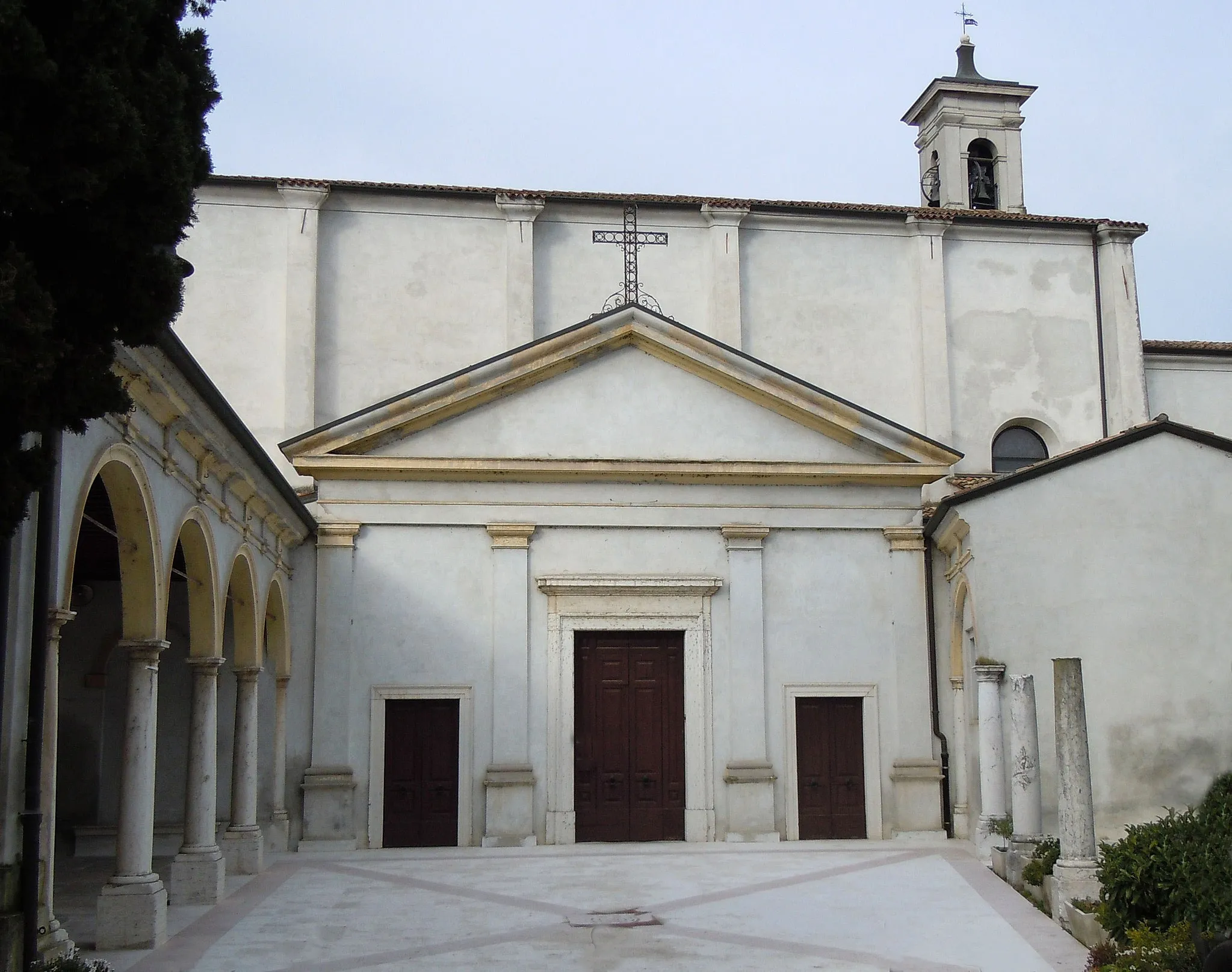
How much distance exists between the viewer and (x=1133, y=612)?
17.0 m

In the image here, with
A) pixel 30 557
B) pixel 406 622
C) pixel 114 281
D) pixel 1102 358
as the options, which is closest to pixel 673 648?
pixel 406 622

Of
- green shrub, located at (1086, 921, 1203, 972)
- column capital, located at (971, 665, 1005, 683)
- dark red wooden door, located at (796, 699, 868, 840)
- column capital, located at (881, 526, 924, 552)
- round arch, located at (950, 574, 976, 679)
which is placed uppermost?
column capital, located at (881, 526, 924, 552)

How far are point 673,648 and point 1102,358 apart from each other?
32.6 ft

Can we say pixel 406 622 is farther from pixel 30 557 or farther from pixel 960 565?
pixel 30 557

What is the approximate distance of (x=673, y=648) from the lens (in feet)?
70.1

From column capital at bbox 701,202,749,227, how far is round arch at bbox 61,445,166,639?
14.4 metres

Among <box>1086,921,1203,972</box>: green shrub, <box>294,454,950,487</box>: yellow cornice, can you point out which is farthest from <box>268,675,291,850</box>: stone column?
<box>1086,921,1203,972</box>: green shrub

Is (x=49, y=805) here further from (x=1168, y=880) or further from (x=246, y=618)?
(x=1168, y=880)

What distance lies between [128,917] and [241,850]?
5.45 metres

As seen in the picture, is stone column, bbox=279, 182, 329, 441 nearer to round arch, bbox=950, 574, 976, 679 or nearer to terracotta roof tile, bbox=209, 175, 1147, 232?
terracotta roof tile, bbox=209, 175, 1147, 232

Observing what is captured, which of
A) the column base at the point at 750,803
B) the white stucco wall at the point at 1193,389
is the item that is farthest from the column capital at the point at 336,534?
the white stucco wall at the point at 1193,389

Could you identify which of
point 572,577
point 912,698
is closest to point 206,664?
point 572,577

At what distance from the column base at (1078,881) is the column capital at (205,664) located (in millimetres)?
8502

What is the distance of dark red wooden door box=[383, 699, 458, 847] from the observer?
2053cm
